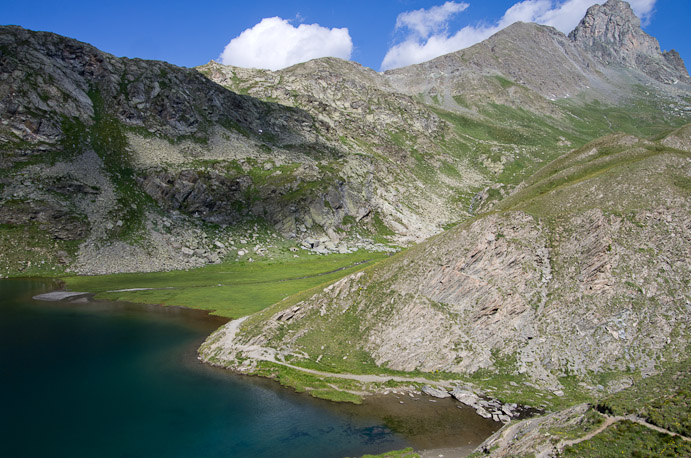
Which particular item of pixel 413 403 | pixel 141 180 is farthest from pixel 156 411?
pixel 141 180

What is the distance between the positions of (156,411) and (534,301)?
52.8m

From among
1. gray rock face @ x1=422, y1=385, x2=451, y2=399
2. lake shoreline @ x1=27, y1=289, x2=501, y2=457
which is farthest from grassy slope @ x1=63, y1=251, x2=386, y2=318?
gray rock face @ x1=422, y1=385, x2=451, y2=399

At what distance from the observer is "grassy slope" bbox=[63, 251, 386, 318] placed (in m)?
93.4

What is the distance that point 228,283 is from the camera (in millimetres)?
111188

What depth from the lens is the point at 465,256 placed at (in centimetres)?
6116

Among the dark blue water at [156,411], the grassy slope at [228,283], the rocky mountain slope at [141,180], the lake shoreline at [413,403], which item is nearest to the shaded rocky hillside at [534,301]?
the lake shoreline at [413,403]

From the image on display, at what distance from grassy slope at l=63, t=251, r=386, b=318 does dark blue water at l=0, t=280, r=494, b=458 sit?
25049 millimetres

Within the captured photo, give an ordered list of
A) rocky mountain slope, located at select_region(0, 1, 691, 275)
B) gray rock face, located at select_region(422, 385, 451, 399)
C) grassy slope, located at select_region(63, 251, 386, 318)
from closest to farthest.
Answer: gray rock face, located at select_region(422, 385, 451, 399) → grassy slope, located at select_region(63, 251, 386, 318) → rocky mountain slope, located at select_region(0, 1, 691, 275)

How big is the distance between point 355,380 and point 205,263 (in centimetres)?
9286

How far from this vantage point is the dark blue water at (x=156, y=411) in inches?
1490

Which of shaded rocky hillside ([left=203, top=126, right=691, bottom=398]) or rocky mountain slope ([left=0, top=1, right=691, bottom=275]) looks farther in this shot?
rocky mountain slope ([left=0, top=1, right=691, bottom=275])

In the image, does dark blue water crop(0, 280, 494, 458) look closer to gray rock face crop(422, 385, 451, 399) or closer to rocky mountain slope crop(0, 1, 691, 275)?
gray rock face crop(422, 385, 451, 399)

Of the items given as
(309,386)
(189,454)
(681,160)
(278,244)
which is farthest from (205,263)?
(681,160)

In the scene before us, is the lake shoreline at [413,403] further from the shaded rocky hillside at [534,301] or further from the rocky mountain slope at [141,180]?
the rocky mountain slope at [141,180]
